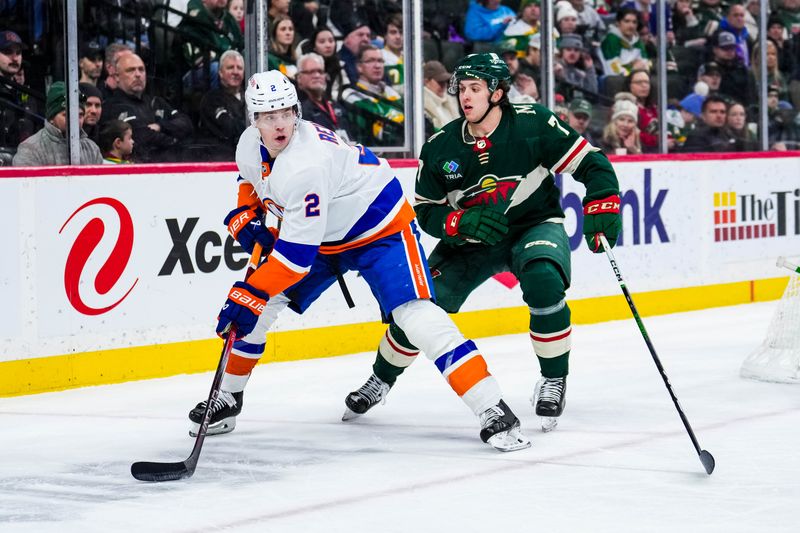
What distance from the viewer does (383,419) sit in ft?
16.3

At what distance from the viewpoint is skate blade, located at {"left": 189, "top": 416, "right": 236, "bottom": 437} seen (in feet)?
15.3

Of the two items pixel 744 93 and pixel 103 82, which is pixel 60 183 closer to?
pixel 103 82

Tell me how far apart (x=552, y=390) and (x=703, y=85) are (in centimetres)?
575

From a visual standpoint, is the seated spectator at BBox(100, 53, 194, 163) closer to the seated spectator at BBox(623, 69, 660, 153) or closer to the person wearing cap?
the person wearing cap

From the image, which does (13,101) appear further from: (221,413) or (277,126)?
(277,126)

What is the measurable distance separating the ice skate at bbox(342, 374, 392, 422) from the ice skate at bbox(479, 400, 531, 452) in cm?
76

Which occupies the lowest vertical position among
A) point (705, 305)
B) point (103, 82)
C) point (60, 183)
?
point (705, 305)

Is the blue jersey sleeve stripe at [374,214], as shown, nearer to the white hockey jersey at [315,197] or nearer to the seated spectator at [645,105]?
the white hockey jersey at [315,197]

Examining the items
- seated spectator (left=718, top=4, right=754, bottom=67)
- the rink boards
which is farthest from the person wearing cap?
seated spectator (left=718, top=4, right=754, bottom=67)

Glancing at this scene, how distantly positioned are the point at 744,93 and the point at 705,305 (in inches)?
73.4

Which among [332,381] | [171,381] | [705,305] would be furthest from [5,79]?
[705,305]

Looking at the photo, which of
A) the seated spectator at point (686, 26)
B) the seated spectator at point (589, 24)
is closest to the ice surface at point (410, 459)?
the seated spectator at point (589, 24)

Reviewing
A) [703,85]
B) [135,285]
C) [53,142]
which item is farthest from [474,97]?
[703,85]

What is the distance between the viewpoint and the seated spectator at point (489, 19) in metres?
8.40
